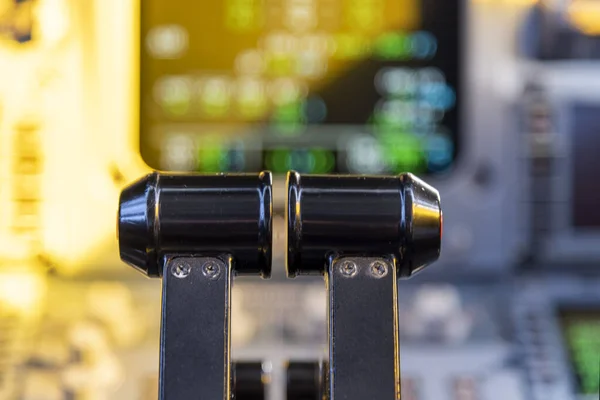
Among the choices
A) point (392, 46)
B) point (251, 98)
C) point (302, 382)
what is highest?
point (392, 46)

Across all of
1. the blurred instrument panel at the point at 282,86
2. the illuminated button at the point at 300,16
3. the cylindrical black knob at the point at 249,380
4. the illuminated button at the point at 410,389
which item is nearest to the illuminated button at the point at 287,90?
the blurred instrument panel at the point at 282,86

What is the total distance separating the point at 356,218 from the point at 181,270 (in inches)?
6.7

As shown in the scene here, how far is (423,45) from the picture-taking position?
5.49ft

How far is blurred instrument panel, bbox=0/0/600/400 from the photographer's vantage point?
1606 mm

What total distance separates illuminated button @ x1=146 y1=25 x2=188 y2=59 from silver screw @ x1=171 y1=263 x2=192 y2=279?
0.95m

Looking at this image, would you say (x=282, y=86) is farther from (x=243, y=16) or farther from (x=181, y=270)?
(x=181, y=270)

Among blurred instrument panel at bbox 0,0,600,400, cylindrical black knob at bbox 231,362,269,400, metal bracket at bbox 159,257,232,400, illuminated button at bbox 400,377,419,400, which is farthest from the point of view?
blurred instrument panel at bbox 0,0,600,400

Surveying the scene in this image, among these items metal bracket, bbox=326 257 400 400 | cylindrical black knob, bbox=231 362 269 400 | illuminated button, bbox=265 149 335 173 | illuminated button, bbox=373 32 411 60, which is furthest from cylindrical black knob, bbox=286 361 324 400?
illuminated button, bbox=373 32 411 60

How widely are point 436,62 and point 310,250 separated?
0.98 m

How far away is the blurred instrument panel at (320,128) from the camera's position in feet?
5.27

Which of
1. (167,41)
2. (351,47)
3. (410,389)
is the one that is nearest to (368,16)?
(351,47)

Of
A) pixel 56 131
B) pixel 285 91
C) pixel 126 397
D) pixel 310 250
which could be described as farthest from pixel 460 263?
pixel 310 250

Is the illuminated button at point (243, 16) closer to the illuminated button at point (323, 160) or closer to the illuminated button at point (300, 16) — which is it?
the illuminated button at point (300, 16)

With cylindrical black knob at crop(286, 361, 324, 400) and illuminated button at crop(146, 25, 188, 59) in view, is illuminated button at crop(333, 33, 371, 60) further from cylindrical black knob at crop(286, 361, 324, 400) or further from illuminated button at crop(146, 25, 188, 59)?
cylindrical black knob at crop(286, 361, 324, 400)
